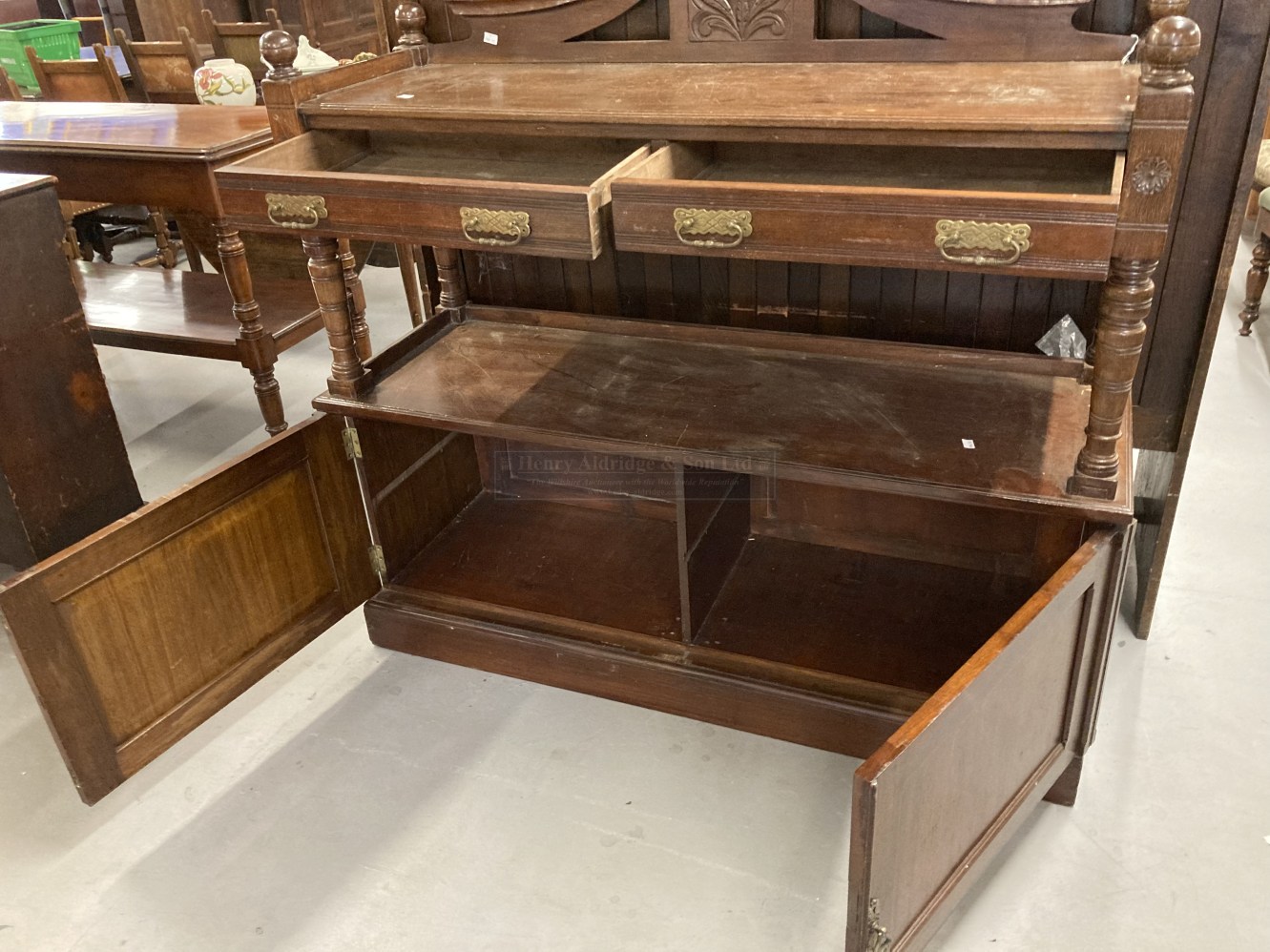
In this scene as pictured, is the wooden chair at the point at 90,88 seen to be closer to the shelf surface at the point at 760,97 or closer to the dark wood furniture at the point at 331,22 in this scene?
the dark wood furniture at the point at 331,22

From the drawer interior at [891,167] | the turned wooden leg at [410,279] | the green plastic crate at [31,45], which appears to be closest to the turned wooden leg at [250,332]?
the turned wooden leg at [410,279]

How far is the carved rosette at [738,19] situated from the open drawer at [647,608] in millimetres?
747

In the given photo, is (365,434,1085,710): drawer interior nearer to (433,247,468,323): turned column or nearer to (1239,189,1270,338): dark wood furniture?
(433,247,468,323): turned column

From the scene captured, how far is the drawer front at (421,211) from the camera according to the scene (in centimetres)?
142

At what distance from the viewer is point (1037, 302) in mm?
1761

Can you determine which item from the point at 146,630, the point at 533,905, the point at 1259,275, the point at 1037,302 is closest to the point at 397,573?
the point at 146,630

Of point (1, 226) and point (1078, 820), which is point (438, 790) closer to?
point (1078, 820)

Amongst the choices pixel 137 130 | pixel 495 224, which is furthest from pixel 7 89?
pixel 495 224

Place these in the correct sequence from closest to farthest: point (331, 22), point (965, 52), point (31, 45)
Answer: point (965, 52)
point (31, 45)
point (331, 22)

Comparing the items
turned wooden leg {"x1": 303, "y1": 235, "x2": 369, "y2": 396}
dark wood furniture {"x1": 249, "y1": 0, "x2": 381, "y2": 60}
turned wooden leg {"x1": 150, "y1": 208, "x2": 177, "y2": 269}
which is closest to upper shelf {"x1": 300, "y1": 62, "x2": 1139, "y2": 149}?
turned wooden leg {"x1": 303, "y1": 235, "x2": 369, "y2": 396}

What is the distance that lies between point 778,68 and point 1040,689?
106cm

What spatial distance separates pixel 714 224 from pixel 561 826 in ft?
3.31

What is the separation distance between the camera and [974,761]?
50.4 inches

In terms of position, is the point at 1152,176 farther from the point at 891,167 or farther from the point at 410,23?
the point at 410,23
